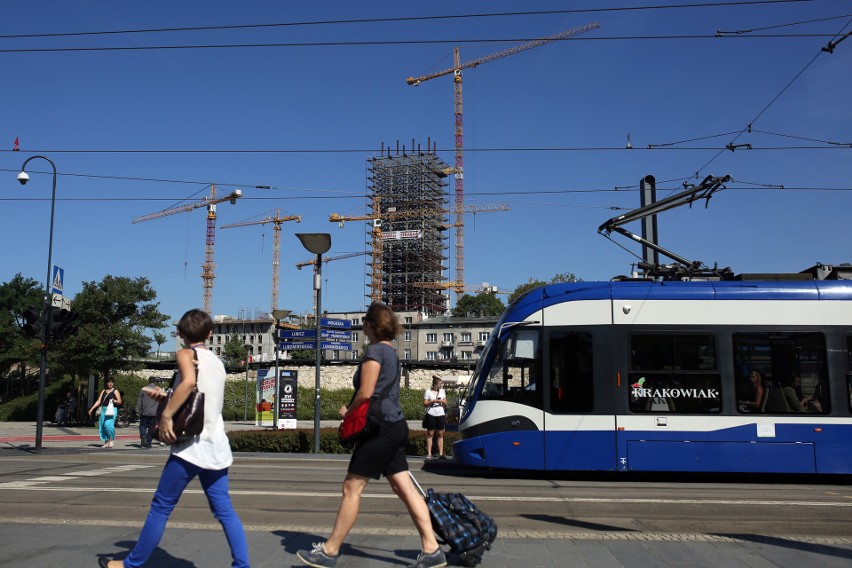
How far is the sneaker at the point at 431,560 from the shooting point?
5.23 m

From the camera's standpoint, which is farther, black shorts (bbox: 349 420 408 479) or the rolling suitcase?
the rolling suitcase

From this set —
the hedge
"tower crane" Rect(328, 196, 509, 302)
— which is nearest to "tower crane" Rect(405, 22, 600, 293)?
"tower crane" Rect(328, 196, 509, 302)

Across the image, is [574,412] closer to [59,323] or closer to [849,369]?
[849,369]

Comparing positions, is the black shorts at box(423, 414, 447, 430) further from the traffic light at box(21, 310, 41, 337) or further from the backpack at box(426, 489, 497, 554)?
the backpack at box(426, 489, 497, 554)

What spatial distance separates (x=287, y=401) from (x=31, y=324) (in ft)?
31.8

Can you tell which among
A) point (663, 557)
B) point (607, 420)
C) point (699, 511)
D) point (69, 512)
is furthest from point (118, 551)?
point (607, 420)

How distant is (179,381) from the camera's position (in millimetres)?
4812

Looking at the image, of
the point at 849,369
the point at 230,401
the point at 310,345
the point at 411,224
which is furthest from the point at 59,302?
the point at 411,224

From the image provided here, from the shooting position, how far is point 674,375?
40.5ft

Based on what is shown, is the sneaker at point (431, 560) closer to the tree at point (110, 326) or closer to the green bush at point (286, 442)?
the green bush at point (286, 442)

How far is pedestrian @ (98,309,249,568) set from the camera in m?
4.74

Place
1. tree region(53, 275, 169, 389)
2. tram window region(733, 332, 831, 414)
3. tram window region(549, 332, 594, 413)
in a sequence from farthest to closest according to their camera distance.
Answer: tree region(53, 275, 169, 389) → tram window region(549, 332, 594, 413) → tram window region(733, 332, 831, 414)

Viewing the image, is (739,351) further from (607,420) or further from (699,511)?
(699,511)

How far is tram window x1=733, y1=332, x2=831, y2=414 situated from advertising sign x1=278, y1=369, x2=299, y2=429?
1666 centimetres
